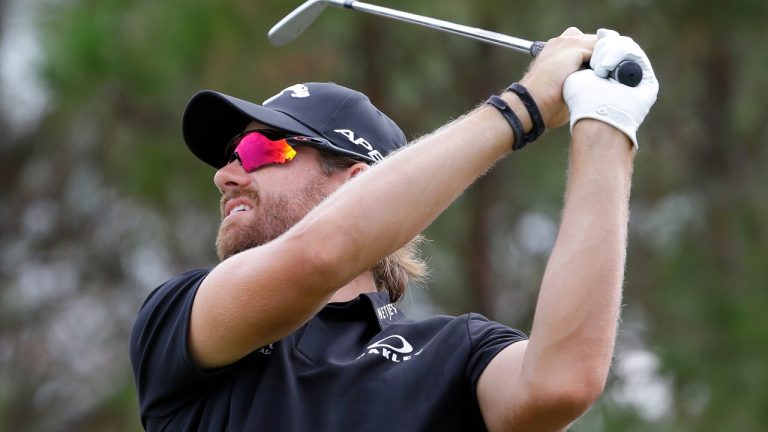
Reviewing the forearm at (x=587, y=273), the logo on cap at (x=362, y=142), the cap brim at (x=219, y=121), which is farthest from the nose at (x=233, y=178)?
the forearm at (x=587, y=273)

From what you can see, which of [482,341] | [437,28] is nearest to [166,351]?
[482,341]

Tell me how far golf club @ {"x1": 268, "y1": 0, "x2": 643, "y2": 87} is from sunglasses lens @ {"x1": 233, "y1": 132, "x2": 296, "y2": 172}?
13.1 inches

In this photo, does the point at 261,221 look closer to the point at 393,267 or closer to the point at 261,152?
the point at 261,152

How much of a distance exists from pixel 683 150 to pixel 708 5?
793 mm

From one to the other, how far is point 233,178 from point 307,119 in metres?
0.20

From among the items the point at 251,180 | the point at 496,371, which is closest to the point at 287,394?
the point at 496,371

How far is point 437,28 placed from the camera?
8.33 ft

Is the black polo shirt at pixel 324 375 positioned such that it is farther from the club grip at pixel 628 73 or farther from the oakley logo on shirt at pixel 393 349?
the club grip at pixel 628 73

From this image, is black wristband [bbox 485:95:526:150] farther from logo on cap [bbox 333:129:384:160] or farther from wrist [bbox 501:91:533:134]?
logo on cap [bbox 333:129:384:160]

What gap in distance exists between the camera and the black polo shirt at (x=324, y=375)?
2283 mm

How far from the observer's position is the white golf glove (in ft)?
7.15

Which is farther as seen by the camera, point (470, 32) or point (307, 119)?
point (307, 119)

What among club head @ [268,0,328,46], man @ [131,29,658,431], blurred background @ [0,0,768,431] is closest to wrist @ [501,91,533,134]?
man @ [131,29,658,431]

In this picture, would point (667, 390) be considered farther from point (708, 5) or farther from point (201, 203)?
point (201, 203)
